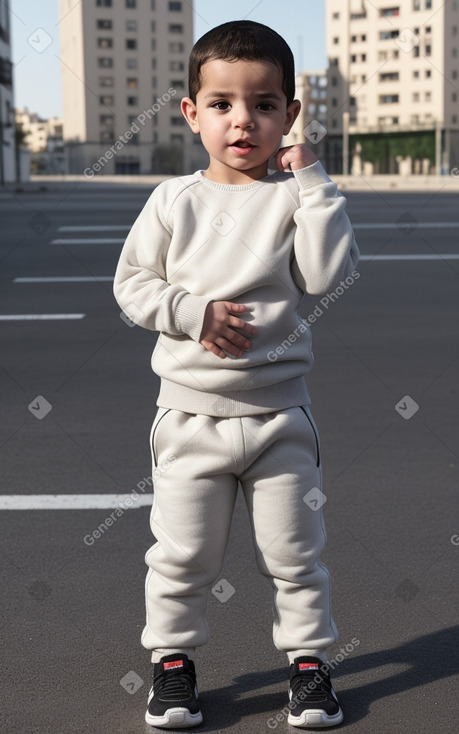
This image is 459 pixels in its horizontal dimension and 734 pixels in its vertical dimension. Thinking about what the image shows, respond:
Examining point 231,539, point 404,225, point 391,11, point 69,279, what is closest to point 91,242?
point 69,279

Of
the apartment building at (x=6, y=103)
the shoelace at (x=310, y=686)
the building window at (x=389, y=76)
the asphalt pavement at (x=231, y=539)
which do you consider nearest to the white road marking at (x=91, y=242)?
the asphalt pavement at (x=231, y=539)

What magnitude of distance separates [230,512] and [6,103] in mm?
71217

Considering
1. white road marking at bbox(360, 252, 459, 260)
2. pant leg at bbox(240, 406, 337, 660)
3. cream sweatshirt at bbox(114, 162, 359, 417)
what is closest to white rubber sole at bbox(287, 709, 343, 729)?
pant leg at bbox(240, 406, 337, 660)

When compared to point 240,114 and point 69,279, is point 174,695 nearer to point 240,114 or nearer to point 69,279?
point 240,114

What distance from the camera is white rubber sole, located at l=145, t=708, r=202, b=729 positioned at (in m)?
2.41

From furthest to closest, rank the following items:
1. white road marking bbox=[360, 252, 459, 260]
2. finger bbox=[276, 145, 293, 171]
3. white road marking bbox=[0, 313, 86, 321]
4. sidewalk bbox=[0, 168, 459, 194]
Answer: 1. sidewalk bbox=[0, 168, 459, 194]
2. white road marking bbox=[360, 252, 459, 260]
3. white road marking bbox=[0, 313, 86, 321]
4. finger bbox=[276, 145, 293, 171]

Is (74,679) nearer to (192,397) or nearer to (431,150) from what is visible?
(192,397)

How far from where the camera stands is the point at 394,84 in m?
106

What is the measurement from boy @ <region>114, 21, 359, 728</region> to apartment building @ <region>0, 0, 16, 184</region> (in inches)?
2433

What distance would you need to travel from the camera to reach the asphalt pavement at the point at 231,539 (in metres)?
2.59

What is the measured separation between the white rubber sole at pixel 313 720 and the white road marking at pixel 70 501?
5.75 ft

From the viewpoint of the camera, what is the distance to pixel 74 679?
2.67 metres

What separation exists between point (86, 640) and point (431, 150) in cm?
10401

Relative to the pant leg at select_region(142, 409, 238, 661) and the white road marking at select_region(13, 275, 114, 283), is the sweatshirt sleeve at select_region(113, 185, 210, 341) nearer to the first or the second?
the pant leg at select_region(142, 409, 238, 661)
